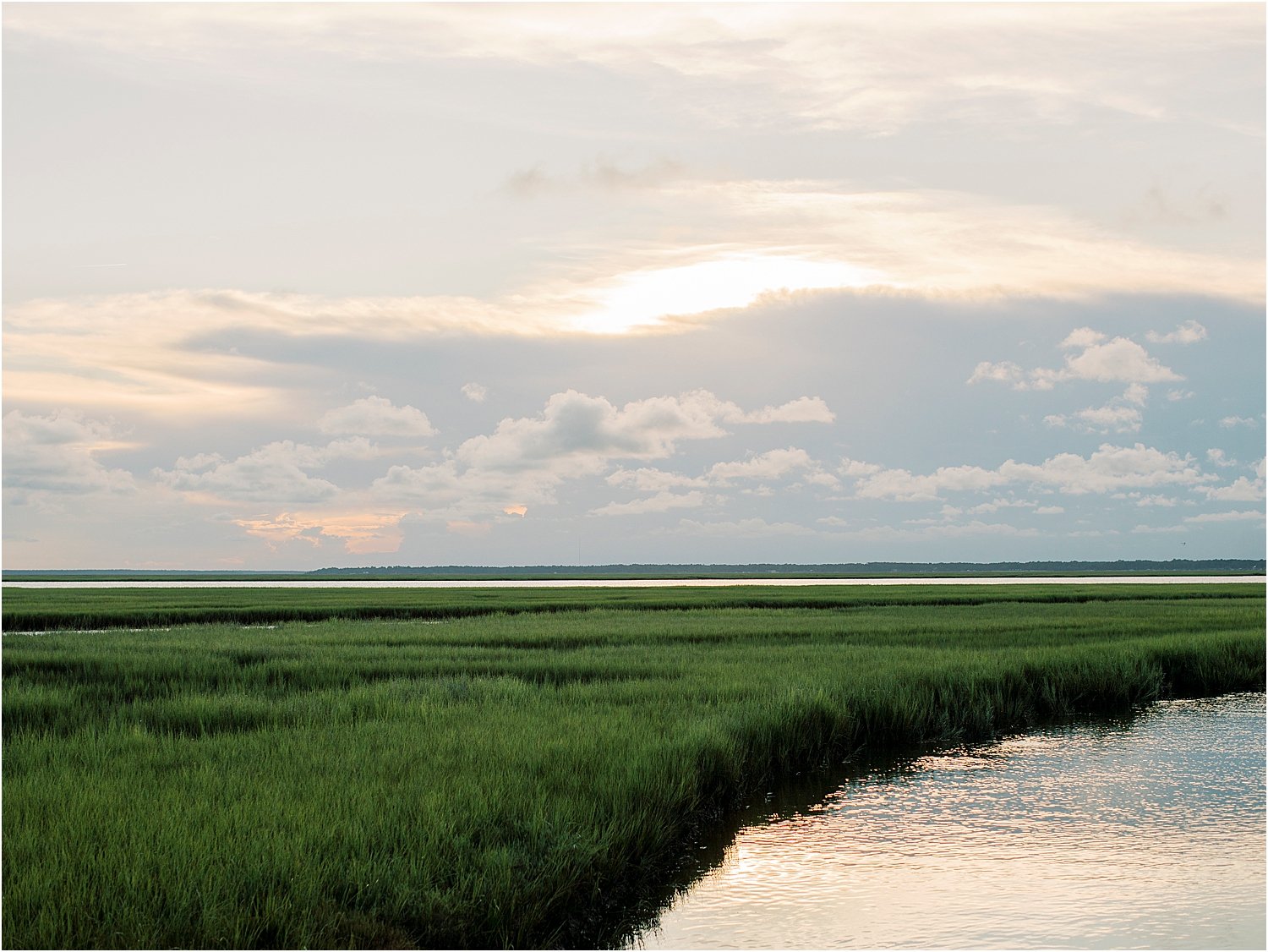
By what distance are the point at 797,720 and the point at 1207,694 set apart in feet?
41.3

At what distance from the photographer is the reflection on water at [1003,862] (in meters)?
8.32

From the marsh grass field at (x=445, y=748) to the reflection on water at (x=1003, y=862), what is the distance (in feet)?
3.22

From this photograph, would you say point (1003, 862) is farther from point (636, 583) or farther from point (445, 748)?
point (636, 583)

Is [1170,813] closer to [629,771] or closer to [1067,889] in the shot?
[1067,889]

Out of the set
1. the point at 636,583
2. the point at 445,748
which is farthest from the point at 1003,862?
the point at 636,583

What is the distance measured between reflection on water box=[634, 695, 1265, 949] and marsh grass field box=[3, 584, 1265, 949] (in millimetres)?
981

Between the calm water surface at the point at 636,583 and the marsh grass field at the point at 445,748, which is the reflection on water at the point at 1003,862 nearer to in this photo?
the marsh grass field at the point at 445,748

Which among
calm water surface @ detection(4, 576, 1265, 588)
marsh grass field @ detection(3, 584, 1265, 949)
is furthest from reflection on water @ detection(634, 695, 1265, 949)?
calm water surface @ detection(4, 576, 1265, 588)

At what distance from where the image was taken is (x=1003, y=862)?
32.7ft

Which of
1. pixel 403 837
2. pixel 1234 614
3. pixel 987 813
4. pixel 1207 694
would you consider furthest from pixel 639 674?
pixel 1234 614

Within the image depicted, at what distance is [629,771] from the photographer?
33.6 ft

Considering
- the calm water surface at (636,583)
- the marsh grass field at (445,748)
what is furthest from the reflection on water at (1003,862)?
the calm water surface at (636,583)

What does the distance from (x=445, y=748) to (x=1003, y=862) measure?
5.88 metres

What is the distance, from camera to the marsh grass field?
273 inches
